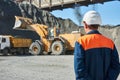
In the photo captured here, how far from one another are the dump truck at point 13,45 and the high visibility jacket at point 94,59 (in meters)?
29.5

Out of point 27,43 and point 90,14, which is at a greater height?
point 90,14

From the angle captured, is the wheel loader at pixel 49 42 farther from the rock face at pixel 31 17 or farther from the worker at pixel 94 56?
the worker at pixel 94 56

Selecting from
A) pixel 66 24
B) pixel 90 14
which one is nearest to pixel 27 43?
pixel 66 24

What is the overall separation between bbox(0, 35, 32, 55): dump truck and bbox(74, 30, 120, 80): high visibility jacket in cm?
2948

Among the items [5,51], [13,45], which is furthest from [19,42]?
[5,51]

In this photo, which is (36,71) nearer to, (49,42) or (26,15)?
(49,42)

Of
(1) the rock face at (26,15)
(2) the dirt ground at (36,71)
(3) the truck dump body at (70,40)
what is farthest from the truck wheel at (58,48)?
(1) the rock face at (26,15)

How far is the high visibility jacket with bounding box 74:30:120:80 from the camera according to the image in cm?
432

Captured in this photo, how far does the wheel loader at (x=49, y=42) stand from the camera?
106 ft

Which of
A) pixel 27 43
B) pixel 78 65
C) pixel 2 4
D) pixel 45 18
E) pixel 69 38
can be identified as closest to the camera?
pixel 78 65

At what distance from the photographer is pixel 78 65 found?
4.32 m

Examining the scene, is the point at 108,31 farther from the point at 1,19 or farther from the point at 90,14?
the point at 90,14

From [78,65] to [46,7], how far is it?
152 ft

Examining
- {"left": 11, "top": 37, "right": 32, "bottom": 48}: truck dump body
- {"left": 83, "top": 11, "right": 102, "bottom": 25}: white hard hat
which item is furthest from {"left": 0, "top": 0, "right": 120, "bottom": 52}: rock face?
Result: {"left": 83, "top": 11, "right": 102, "bottom": 25}: white hard hat
